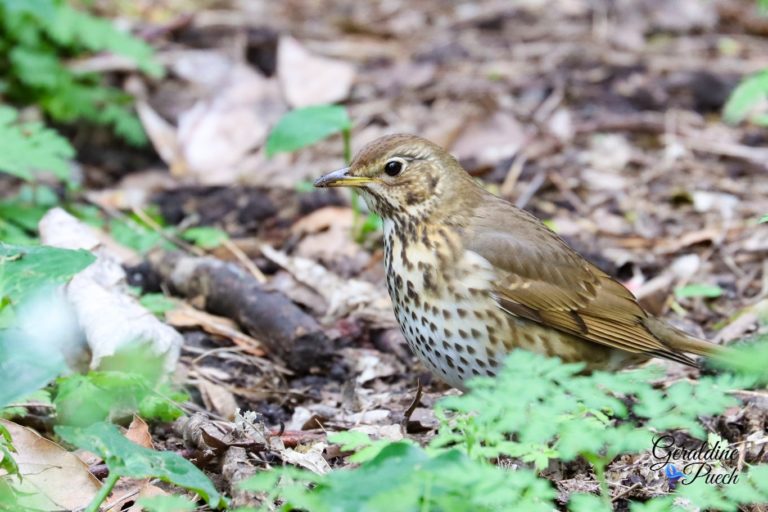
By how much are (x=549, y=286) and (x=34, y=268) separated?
2.12m

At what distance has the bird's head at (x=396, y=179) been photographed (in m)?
4.30

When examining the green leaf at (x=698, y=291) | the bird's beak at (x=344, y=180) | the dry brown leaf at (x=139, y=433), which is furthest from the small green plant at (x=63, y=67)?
the dry brown leaf at (x=139, y=433)

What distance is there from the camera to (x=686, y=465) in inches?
143

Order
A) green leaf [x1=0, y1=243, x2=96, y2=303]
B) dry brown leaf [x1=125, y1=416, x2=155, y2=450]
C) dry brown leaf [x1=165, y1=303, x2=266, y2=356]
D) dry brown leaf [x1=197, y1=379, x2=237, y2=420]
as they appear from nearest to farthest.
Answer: green leaf [x1=0, y1=243, x2=96, y2=303] < dry brown leaf [x1=125, y1=416, x2=155, y2=450] < dry brown leaf [x1=197, y1=379, x2=237, y2=420] < dry brown leaf [x1=165, y1=303, x2=266, y2=356]

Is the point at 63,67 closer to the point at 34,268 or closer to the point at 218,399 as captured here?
the point at 218,399

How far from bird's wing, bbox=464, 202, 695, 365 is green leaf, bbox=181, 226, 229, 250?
6.14ft

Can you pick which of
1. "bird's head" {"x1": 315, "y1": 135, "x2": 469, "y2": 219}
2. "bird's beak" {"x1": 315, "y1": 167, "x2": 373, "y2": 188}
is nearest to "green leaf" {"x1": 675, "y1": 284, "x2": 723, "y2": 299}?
"bird's head" {"x1": 315, "y1": 135, "x2": 469, "y2": 219}

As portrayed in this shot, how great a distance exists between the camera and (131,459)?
8.65 ft

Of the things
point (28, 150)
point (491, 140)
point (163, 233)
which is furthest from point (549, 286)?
point (491, 140)

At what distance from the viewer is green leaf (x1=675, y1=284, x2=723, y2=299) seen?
5.24 metres

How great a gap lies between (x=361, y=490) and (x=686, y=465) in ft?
5.39

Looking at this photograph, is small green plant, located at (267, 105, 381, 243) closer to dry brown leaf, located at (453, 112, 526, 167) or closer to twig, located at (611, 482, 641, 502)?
dry brown leaf, located at (453, 112, 526, 167)

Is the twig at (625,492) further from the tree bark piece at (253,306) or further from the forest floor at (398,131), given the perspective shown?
the tree bark piece at (253,306)

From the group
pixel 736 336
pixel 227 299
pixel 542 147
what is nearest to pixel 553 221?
pixel 542 147
